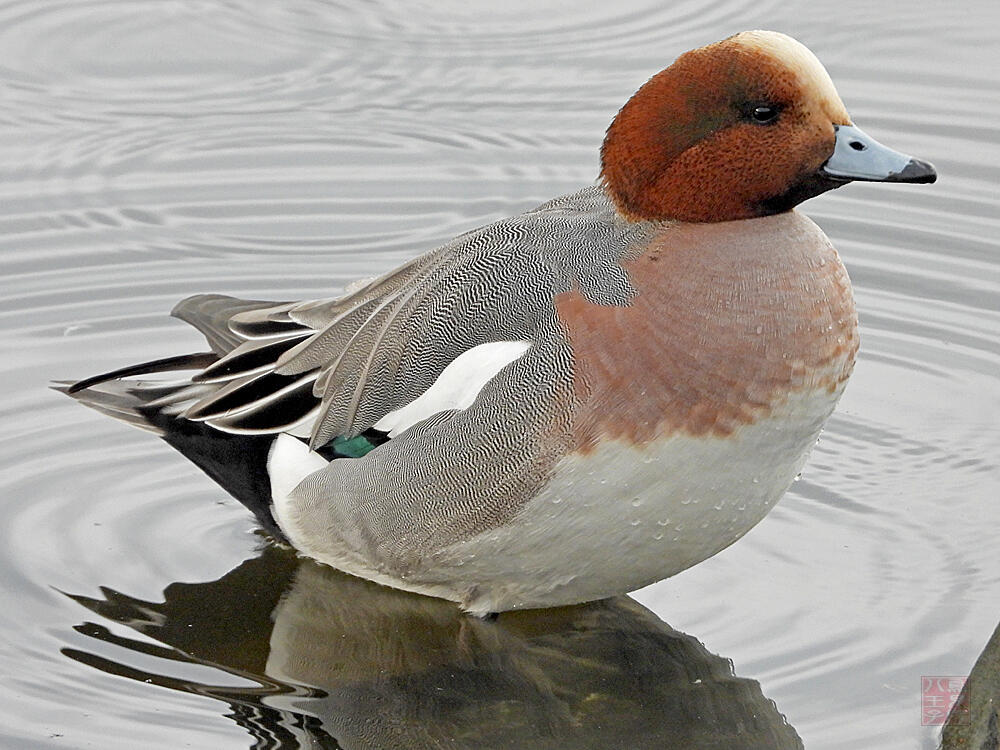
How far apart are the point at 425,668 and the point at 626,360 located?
1189 millimetres

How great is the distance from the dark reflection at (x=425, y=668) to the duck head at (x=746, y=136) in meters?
1.33

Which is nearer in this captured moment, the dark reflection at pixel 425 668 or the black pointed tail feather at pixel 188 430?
the dark reflection at pixel 425 668

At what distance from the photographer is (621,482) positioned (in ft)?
14.9

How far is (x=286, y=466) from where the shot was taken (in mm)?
5270

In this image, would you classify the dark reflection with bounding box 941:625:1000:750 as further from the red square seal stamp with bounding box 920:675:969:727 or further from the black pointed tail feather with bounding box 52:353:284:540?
the black pointed tail feather with bounding box 52:353:284:540

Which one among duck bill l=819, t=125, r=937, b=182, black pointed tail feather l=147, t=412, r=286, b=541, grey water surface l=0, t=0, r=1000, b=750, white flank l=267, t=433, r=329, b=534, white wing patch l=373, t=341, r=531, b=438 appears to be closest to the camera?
duck bill l=819, t=125, r=937, b=182

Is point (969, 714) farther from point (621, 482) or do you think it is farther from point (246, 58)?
point (246, 58)

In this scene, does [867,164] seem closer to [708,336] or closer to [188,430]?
[708,336]

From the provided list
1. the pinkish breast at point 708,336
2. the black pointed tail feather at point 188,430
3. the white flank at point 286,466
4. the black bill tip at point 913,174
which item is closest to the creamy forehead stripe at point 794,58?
the black bill tip at point 913,174

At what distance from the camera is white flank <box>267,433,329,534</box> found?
17.1 feet

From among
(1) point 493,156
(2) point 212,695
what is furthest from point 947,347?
(2) point 212,695

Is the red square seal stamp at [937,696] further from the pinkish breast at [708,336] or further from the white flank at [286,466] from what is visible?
the white flank at [286,466]

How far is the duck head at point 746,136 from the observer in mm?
4602

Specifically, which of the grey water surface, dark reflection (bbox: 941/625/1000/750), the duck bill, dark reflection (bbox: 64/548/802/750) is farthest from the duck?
dark reflection (bbox: 941/625/1000/750)
